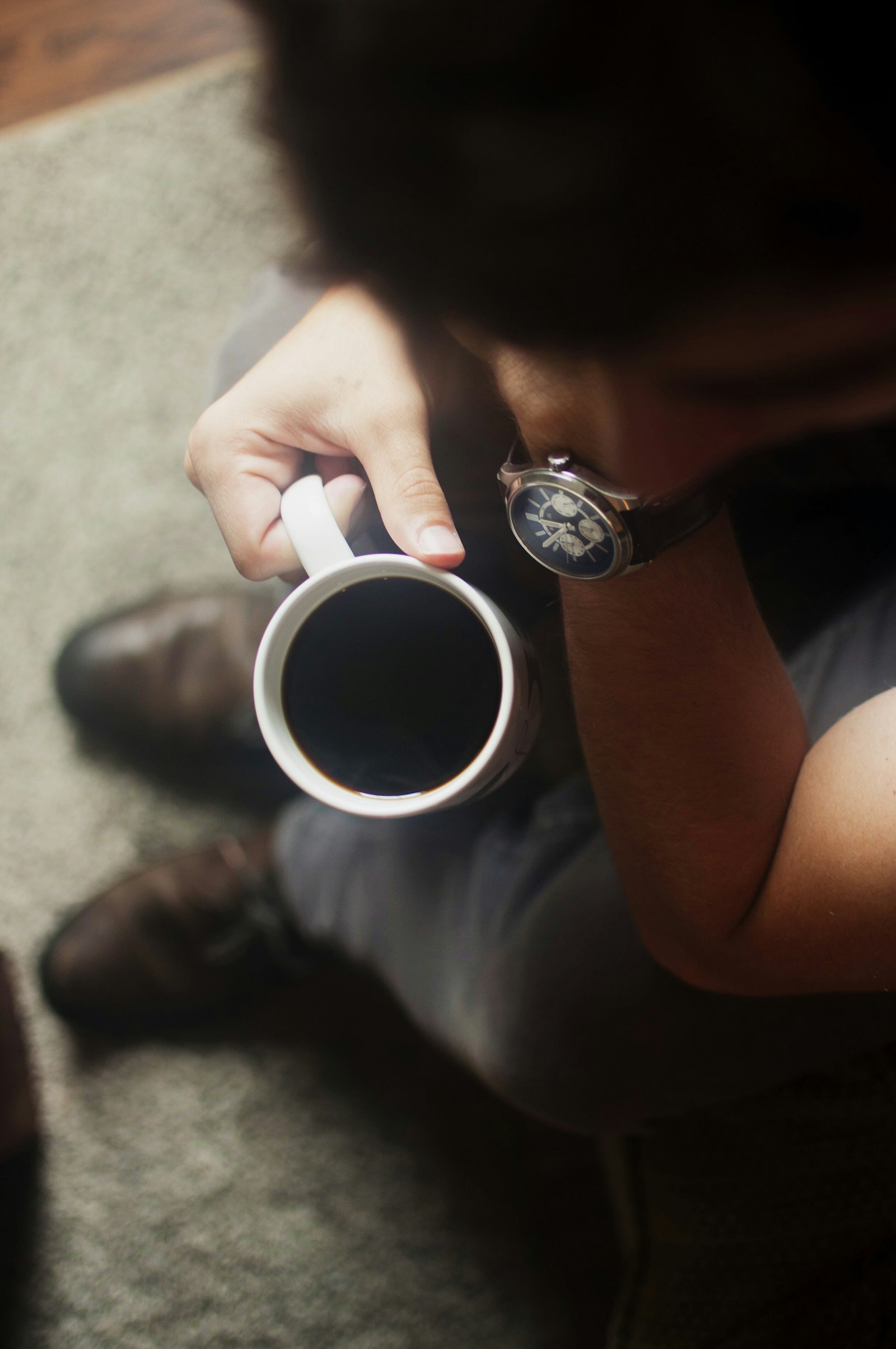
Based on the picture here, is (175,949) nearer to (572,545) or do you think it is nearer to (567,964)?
(567,964)

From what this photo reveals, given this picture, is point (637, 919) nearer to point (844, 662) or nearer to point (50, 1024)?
point (844, 662)

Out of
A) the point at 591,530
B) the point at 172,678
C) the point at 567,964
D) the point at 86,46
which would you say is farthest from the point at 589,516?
the point at 86,46

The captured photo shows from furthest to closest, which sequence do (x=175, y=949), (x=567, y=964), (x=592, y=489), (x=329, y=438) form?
1. (x=175, y=949)
2. (x=567, y=964)
3. (x=329, y=438)
4. (x=592, y=489)

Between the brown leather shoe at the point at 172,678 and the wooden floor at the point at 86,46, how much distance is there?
80cm

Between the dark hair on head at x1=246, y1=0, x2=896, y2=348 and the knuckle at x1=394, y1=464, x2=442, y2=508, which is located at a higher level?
the dark hair on head at x1=246, y1=0, x2=896, y2=348

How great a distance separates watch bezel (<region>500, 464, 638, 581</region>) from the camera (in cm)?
48

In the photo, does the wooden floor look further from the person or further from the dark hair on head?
the dark hair on head

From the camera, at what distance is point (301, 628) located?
523mm

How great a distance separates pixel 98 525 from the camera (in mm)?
1292

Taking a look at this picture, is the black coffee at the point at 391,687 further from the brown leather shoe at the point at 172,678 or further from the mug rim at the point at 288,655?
the brown leather shoe at the point at 172,678

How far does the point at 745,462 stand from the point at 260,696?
1.09ft

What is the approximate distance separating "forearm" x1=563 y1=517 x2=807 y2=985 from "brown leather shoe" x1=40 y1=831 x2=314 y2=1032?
71 centimetres

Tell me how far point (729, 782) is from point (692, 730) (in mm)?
45

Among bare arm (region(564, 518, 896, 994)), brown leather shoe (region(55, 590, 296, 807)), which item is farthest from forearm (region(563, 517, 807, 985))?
brown leather shoe (region(55, 590, 296, 807))
